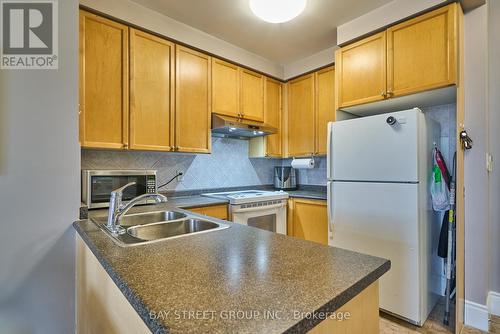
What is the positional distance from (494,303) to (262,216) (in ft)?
6.67

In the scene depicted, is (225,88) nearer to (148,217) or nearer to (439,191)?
(148,217)

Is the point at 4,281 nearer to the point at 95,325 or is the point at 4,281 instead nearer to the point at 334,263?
the point at 95,325

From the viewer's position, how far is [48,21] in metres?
1.39

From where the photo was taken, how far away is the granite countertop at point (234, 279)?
1.59 feet

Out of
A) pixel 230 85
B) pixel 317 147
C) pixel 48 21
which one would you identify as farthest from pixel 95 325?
pixel 317 147

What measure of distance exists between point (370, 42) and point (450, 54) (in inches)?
25.2

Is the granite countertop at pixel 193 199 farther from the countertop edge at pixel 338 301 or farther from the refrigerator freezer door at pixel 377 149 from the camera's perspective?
the countertop edge at pixel 338 301

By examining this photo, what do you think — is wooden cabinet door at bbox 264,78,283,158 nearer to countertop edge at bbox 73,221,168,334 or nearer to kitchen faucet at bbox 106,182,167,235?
kitchen faucet at bbox 106,182,167,235

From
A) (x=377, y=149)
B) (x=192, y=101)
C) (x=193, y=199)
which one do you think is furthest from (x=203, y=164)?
(x=377, y=149)

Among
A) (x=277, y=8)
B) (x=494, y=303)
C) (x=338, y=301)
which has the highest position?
(x=277, y=8)

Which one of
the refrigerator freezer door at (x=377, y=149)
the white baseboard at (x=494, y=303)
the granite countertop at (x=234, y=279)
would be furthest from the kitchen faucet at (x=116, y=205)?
the white baseboard at (x=494, y=303)

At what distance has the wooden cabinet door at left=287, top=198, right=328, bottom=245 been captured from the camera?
2596mm

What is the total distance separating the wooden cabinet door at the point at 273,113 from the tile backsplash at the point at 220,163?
335 mm

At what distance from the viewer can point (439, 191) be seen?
74.4 inches
